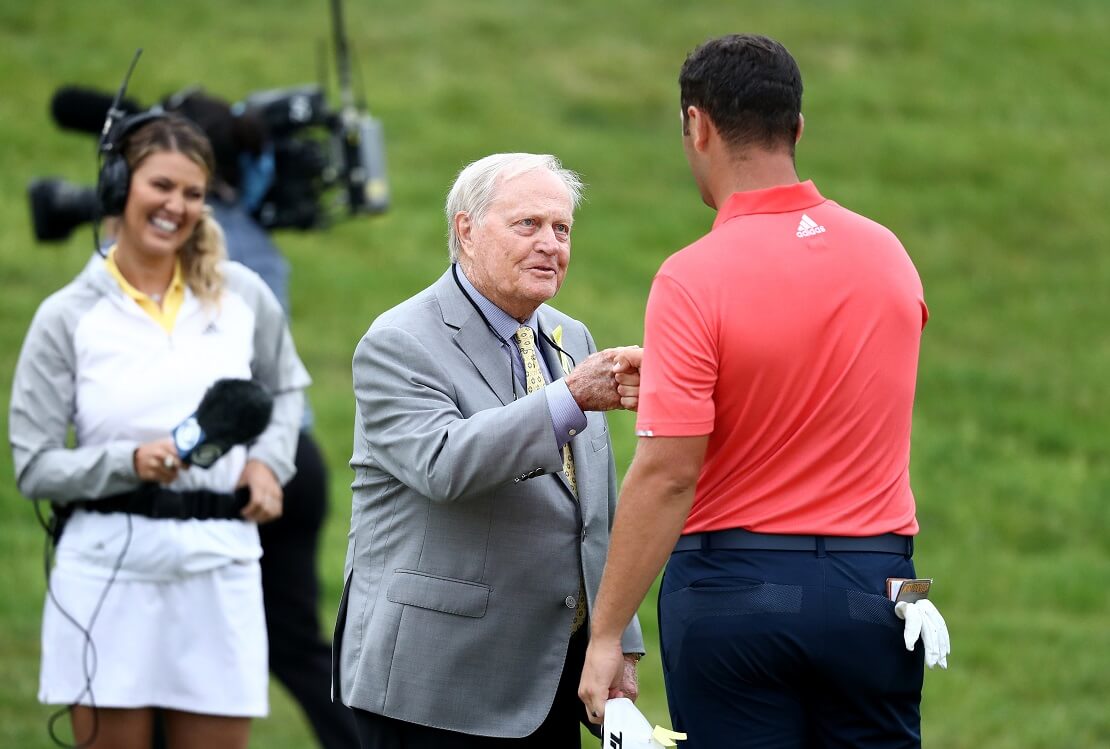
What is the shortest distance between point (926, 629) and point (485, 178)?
1315mm

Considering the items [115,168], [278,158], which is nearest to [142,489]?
[115,168]

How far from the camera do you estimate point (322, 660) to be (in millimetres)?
5402

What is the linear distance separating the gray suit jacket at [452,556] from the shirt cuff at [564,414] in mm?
74

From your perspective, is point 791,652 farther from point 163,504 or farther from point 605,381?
point 163,504

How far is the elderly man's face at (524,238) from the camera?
3.36 m

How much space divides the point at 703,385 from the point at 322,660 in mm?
2808

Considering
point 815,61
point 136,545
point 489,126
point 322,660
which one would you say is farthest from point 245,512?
point 815,61

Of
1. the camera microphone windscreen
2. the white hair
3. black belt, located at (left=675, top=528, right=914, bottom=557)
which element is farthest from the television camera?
black belt, located at (left=675, top=528, right=914, bottom=557)

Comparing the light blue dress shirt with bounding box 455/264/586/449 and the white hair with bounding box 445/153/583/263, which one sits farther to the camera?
the white hair with bounding box 445/153/583/263

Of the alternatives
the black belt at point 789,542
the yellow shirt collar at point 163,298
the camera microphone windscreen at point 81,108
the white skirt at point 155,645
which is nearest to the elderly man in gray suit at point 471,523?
the black belt at point 789,542

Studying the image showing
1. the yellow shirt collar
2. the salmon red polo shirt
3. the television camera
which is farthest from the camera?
the television camera

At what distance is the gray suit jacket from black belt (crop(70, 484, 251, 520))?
1.03m

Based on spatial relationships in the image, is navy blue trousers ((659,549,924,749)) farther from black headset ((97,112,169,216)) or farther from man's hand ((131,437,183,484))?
black headset ((97,112,169,216))

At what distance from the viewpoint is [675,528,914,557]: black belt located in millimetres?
3057
